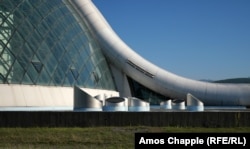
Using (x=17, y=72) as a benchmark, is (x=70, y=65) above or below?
above

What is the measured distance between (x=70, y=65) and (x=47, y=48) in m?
2.98

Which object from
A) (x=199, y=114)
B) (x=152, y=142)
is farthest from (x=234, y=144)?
(x=199, y=114)

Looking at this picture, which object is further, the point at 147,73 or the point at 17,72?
the point at 147,73

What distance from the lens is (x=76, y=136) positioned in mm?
22281

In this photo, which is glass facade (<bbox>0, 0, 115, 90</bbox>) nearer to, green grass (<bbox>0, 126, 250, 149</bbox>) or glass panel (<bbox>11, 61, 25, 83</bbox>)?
glass panel (<bbox>11, 61, 25, 83</bbox>)

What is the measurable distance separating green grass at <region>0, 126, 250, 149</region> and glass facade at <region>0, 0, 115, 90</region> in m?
9.82

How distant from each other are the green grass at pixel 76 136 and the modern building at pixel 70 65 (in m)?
8.49

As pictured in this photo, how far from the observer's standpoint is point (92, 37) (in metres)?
47.9

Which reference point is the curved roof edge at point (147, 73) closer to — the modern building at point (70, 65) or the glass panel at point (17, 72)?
the modern building at point (70, 65)

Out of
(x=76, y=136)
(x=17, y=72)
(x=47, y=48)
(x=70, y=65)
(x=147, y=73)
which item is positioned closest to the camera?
(x=76, y=136)

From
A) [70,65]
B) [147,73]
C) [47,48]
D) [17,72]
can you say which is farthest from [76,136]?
[147,73]

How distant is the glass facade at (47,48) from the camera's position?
33.8 meters

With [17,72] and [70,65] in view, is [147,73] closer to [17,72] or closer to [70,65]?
[70,65]

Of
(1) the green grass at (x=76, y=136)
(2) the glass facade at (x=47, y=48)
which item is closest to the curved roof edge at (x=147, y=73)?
(2) the glass facade at (x=47, y=48)
